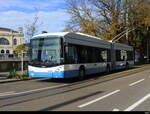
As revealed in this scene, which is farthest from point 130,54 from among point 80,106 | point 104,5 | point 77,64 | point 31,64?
point 80,106

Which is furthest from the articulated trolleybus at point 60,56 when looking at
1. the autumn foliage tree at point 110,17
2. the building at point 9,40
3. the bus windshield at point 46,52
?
the building at point 9,40

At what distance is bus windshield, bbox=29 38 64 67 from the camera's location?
1583 cm

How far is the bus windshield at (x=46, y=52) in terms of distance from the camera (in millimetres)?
15828

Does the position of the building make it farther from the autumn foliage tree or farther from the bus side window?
the bus side window

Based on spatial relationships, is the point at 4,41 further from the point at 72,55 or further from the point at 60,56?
the point at 60,56

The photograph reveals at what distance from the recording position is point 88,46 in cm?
1964

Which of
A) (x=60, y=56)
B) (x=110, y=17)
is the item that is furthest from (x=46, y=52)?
(x=110, y=17)

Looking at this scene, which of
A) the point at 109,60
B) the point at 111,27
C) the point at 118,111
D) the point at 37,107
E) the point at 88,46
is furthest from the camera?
the point at 111,27

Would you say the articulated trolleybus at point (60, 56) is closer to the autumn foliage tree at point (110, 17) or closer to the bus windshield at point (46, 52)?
the bus windshield at point (46, 52)

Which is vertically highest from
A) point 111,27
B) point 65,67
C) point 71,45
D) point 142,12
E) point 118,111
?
point 142,12

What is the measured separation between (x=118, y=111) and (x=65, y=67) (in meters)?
8.33

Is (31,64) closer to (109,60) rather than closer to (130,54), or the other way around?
(109,60)

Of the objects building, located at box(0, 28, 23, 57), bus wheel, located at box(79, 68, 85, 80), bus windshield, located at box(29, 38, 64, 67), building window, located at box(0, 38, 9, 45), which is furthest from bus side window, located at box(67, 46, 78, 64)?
building window, located at box(0, 38, 9, 45)

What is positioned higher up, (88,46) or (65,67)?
(88,46)
